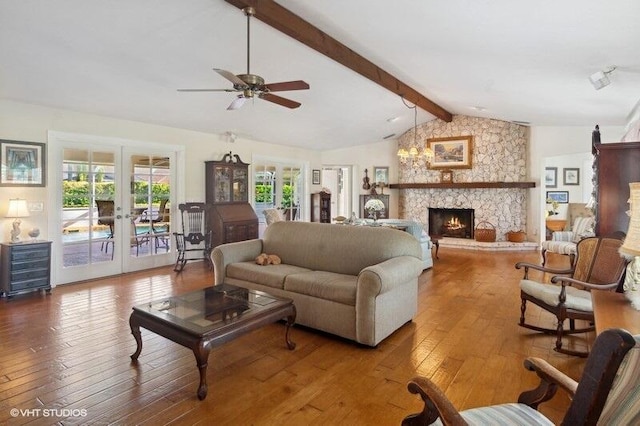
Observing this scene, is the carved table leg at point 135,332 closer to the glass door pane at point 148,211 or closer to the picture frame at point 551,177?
the glass door pane at point 148,211

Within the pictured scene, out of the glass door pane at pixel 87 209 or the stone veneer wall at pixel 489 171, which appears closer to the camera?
the glass door pane at pixel 87 209

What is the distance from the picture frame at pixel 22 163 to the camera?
4.35m

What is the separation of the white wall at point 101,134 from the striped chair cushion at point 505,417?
5.33 metres

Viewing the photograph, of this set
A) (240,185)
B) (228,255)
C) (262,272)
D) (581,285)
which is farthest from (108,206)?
(581,285)

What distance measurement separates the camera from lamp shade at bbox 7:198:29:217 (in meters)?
4.28

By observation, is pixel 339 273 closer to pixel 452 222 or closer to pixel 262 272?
pixel 262 272

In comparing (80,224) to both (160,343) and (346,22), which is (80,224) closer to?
(160,343)

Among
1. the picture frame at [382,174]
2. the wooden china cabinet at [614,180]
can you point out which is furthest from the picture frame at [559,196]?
the wooden china cabinet at [614,180]

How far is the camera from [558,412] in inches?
81.5

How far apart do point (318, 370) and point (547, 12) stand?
3.13 meters

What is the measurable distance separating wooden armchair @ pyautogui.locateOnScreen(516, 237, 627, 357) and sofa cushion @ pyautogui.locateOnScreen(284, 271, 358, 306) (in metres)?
1.60

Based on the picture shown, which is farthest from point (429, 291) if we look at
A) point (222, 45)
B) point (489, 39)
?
point (222, 45)

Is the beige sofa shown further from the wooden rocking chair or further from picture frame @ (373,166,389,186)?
picture frame @ (373,166,389,186)

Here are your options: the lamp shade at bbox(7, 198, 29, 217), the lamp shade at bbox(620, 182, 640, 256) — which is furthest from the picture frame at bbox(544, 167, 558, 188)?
the lamp shade at bbox(7, 198, 29, 217)
